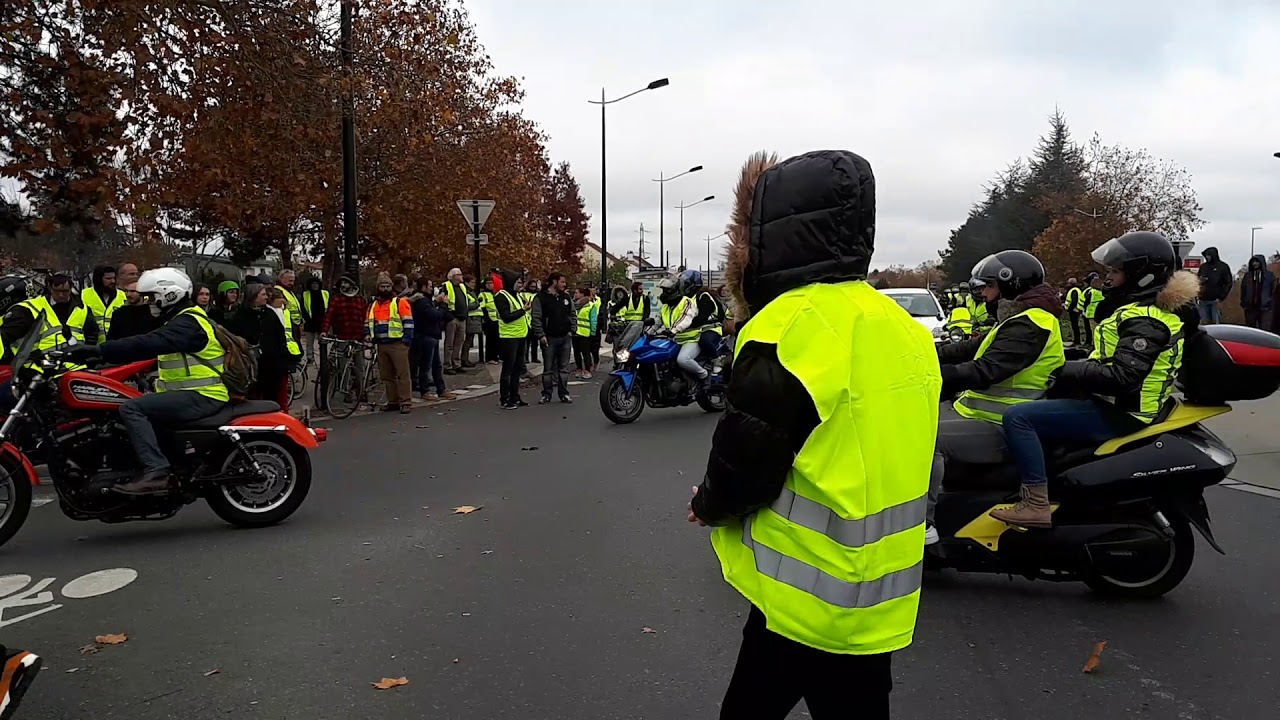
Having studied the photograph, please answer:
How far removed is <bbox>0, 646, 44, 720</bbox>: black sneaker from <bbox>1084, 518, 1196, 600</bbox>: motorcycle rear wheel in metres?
4.52

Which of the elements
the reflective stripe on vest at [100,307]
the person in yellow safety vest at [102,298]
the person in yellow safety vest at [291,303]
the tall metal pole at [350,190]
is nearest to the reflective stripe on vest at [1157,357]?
the person in yellow safety vest at [102,298]

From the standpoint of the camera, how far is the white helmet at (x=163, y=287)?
6.45 meters

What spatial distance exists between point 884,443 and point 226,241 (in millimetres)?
37209

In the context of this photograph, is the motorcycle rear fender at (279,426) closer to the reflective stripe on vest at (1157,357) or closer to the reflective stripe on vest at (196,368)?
the reflective stripe on vest at (196,368)

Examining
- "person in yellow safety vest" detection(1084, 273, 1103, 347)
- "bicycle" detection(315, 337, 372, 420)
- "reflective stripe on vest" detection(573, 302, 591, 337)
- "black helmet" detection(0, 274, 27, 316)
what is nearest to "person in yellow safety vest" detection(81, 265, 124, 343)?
"black helmet" detection(0, 274, 27, 316)

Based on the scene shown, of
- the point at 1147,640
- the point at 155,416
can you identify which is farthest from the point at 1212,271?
the point at 155,416

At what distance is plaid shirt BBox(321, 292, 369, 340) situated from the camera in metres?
13.3

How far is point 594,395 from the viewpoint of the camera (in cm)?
1600

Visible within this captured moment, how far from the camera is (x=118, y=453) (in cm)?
643

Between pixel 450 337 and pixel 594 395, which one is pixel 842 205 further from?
pixel 450 337

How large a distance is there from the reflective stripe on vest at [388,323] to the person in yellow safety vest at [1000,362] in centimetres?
913

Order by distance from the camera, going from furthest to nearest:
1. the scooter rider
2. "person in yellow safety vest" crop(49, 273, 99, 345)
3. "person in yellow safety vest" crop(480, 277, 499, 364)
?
"person in yellow safety vest" crop(480, 277, 499, 364), the scooter rider, "person in yellow safety vest" crop(49, 273, 99, 345)

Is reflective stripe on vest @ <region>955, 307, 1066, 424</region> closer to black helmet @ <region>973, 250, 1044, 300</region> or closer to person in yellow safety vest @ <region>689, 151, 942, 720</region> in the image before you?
black helmet @ <region>973, 250, 1044, 300</region>

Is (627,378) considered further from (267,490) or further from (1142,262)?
(1142,262)
